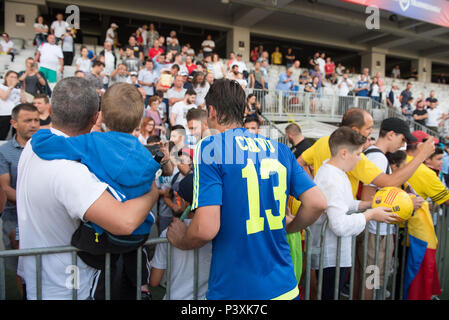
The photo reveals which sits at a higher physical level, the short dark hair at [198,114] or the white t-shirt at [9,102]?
the white t-shirt at [9,102]

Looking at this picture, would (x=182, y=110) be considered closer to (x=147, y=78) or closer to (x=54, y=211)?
(x=147, y=78)

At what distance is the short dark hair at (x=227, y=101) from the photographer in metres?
1.75

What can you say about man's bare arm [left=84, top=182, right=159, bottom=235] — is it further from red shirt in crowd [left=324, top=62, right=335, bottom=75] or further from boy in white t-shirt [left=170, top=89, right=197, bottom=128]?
red shirt in crowd [left=324, top=62, right=335, bottom=75]

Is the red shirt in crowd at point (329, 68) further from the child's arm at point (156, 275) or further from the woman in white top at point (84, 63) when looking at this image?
the child's arm at point (156, 275)

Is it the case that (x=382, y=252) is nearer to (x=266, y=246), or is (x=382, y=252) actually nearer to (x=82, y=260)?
(x=266, y=246)

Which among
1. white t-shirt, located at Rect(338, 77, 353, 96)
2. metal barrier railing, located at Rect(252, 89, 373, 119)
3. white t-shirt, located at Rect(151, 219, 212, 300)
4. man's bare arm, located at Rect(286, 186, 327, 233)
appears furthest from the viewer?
white t-shirt, located at Rect(338, 77, 353, 96)

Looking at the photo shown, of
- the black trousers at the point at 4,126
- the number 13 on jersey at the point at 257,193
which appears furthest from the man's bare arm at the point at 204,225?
the black trousers at the point at 4,126

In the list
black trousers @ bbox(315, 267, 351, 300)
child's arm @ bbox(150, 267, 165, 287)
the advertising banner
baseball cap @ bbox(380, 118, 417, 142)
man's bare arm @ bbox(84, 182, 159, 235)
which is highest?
the advertising banner

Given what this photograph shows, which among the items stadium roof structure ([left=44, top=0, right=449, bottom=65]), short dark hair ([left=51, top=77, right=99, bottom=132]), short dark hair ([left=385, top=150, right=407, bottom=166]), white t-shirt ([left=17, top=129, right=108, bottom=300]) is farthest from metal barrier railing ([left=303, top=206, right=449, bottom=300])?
stadium roof structure ([left=44, top=0, right=449, bottom=65])

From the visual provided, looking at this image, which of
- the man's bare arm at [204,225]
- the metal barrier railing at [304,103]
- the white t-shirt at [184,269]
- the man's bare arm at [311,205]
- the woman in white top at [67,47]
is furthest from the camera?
the metal barrier railing at [304,103]

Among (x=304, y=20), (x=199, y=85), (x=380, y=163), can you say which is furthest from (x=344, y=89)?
(x=380, y=163)

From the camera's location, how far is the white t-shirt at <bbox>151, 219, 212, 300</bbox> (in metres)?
1.99

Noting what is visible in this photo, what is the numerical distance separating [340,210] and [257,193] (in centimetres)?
116

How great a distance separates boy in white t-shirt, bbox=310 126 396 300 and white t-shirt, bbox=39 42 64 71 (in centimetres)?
895
